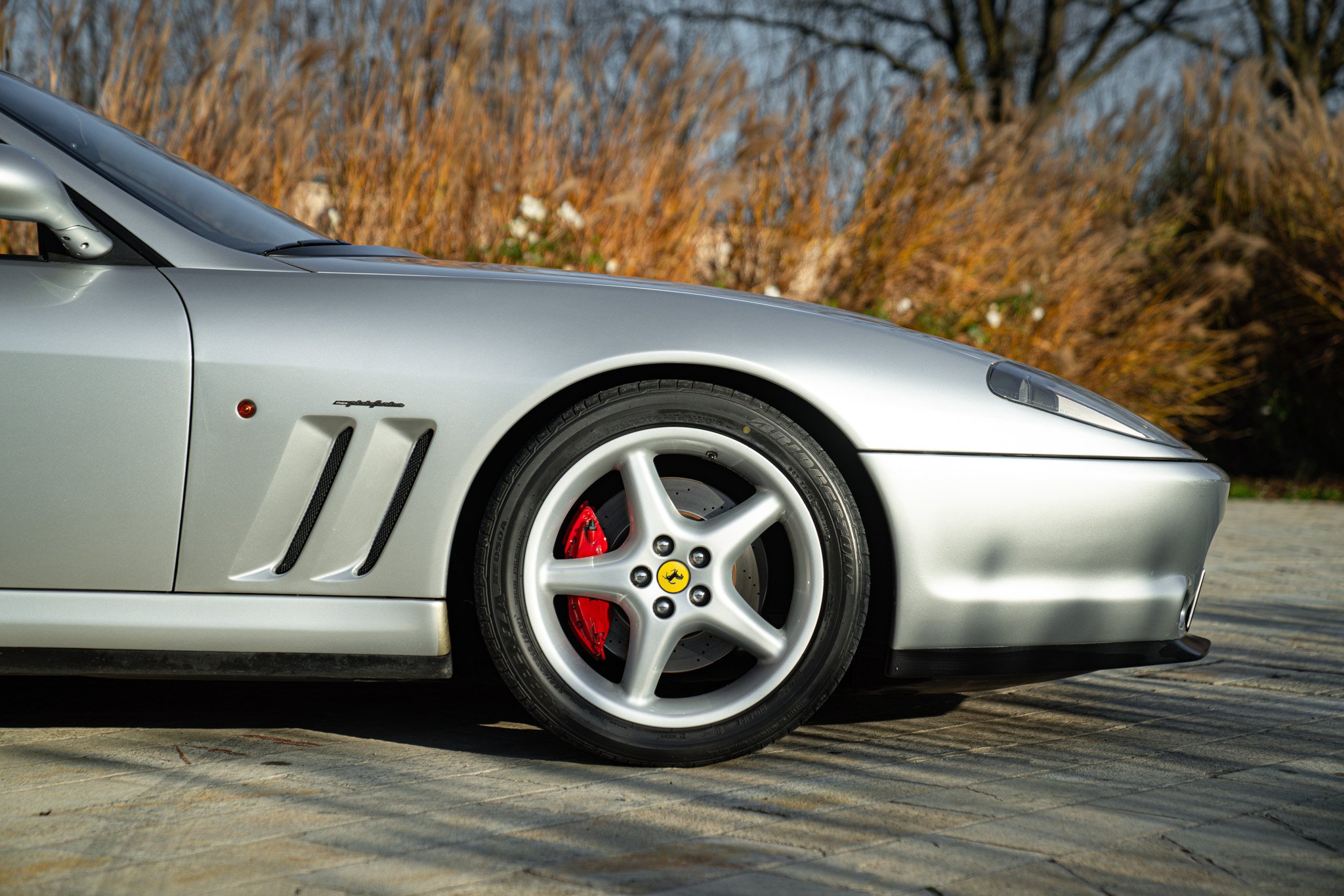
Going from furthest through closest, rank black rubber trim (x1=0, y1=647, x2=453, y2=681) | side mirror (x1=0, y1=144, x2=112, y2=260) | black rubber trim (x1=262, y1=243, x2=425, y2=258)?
1. black rubber trim (x1=262, y1=243, x2=425, y2=258)
2. black rubber trim (x1=0, y1=647, x2=453, y2=681)
3. side mirror (x1=0, y1=144, x2=112, y2=260)

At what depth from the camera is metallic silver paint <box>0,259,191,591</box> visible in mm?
→ 2154

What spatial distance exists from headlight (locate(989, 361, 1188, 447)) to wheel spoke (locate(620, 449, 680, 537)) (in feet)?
2.15

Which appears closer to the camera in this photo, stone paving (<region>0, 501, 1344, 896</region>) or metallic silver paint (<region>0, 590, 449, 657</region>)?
stone paving (<region>0, 501, 1344, 896</region>)

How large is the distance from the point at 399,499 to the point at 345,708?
77 cm

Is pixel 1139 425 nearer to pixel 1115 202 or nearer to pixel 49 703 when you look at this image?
pixel 49 703

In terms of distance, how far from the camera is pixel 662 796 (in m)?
2.15

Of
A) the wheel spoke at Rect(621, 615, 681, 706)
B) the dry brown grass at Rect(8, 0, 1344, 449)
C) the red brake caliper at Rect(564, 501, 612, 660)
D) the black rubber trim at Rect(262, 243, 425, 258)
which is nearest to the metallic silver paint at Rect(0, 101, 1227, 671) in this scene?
the black rubber trim at Rect(262, 243, 425, 258)

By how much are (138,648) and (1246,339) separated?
8.47m

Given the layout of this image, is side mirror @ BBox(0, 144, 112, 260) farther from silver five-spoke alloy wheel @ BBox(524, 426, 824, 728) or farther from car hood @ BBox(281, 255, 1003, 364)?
silver five-spoke alloy wheel @ BBox(524, 426, 824, 728)

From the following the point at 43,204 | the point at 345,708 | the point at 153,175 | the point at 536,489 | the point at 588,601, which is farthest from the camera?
the point at 345,708

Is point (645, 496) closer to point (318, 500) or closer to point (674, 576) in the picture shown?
point (674, 576)

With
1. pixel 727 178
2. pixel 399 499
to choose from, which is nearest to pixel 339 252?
pixel 399 499

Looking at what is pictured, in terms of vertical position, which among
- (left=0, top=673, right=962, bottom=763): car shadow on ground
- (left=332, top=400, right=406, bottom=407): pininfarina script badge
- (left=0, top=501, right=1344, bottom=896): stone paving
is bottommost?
(left=0, top=673, right=962, bottom=763): car shadow on ground

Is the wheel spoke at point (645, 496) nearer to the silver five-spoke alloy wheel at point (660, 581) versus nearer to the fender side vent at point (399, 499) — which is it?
the silver five-spoke alloy wheel at point (660, 581)
